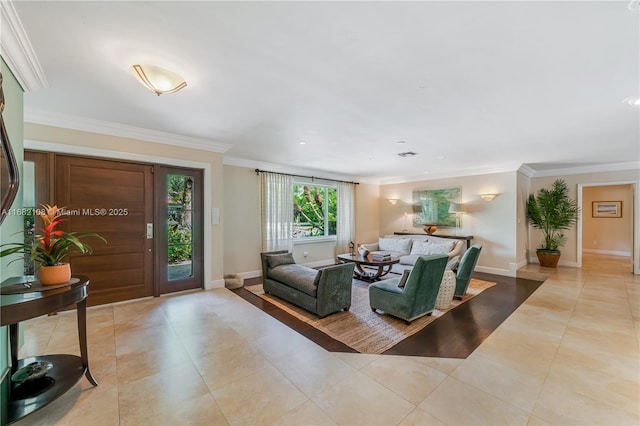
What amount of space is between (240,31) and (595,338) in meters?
4.47

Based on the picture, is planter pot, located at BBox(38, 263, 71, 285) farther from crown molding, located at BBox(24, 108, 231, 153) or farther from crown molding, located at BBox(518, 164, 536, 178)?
crown molding, located at BBox(518, 164, 536, 178)

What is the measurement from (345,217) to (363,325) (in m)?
4.42

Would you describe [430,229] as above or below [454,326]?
above

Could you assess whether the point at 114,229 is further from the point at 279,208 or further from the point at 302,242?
Result: the point at 302,242

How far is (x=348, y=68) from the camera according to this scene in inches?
82.5

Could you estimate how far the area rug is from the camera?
2.75 m

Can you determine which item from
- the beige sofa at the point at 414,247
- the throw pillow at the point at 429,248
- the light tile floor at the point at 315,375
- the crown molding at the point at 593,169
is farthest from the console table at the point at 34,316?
the crown molding at the point at 593,169

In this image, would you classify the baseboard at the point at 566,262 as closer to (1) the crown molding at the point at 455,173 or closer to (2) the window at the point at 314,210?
(1) the crown molding at the point at 455,173

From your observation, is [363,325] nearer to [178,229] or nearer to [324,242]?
[178,229]

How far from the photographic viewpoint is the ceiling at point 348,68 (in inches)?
61.2

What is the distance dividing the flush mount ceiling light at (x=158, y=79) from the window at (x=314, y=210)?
4.25 meters

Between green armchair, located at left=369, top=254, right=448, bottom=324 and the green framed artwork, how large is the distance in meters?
3.80

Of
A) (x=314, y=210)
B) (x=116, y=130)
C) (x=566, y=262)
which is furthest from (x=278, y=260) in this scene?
(x=566, y=262)

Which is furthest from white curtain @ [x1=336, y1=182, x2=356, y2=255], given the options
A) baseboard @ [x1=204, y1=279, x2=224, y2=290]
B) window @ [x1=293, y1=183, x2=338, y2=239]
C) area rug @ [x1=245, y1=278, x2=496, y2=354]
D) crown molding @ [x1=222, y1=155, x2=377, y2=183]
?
baseboard @ [x1=204, y1=279, x2=224, y2=290]
